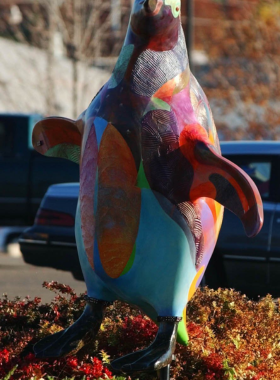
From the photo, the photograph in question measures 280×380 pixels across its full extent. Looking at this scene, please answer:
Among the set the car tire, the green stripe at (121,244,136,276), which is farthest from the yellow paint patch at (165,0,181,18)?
the car tire

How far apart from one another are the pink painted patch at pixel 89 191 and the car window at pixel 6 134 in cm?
831

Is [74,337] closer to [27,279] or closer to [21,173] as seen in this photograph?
[27,279]

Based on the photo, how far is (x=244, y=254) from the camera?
6062 mm

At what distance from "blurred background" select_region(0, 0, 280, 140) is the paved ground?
6.94 metres

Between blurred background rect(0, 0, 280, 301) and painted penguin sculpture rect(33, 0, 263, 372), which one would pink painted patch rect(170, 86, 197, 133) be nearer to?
painted penguin sculpture rect(33, 0, 263, 372)

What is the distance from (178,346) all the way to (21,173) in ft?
25.9

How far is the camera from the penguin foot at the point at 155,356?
284 cm

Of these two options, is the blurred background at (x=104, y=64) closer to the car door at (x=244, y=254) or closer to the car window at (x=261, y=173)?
the car window at (x=261, y=173)

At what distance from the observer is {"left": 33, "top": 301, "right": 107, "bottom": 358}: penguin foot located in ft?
10.1

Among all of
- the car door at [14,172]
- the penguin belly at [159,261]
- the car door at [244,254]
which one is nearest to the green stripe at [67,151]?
the penguin belly at [159,261]

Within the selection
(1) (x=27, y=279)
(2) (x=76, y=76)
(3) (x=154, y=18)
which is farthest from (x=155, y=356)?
(2) (x=76, y=76)

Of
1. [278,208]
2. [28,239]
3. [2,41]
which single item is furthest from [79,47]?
[278,208]

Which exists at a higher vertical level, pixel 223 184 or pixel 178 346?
pixel 223 184

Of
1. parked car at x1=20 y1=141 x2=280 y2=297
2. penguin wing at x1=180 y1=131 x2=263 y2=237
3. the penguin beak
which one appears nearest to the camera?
penguin wing at x1=180 y1=131 x2=263 y2=237
